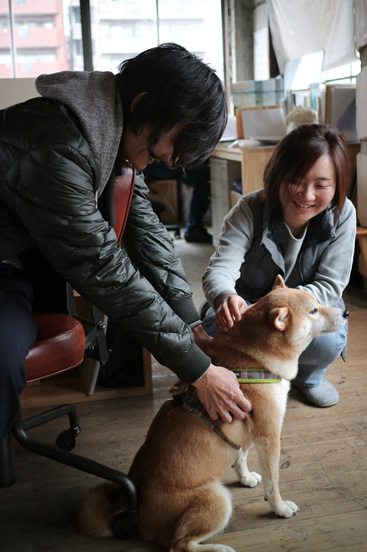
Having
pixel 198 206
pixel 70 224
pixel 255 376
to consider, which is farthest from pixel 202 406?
pixel 198 206

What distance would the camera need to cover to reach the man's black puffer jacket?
1088 millimetres

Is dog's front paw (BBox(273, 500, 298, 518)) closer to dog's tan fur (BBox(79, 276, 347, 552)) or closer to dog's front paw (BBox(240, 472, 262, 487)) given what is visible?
dog's tan fur (BBox(79, 276, 347, 552))

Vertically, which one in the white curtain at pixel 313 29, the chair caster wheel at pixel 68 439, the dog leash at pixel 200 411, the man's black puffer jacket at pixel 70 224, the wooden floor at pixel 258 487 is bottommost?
the wooden floor at pixel 258 487

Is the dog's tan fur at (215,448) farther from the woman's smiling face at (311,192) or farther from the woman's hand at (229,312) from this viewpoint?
the woman's smiling face at (311,192)

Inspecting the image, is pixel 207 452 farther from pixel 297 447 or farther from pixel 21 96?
Answer: pixel 21 96

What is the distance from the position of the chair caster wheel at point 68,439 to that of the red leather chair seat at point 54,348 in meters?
0.46

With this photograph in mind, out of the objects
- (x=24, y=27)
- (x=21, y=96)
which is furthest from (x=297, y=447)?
(x=24, y=27)

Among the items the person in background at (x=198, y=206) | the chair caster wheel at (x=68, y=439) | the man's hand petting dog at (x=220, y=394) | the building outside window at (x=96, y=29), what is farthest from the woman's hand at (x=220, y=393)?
the building outside window at (x=96, y=29)

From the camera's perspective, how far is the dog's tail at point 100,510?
1306 mm

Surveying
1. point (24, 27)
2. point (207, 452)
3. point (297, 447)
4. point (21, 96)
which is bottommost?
point (297, 447)

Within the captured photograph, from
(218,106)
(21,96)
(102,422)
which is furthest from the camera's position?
Answer: (21,96)

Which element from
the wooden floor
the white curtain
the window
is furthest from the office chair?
the window

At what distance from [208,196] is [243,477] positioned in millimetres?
3783

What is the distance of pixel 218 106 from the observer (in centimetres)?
118
